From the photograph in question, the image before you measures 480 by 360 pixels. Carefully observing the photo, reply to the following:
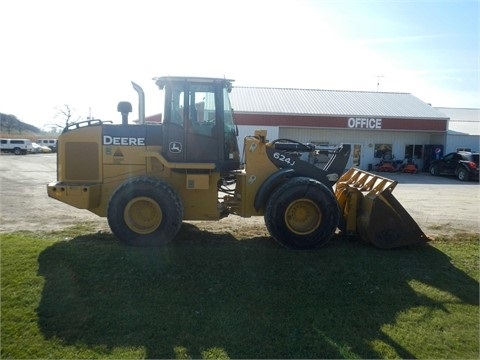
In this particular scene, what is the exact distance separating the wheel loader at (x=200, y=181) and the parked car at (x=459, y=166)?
18114 millimetres

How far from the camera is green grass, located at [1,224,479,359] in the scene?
12.6 ft

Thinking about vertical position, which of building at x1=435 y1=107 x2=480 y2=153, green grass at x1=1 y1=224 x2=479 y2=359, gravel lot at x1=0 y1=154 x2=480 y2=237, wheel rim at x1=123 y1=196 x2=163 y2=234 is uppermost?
building at x1=435 y1=107 x2=480 y2=153

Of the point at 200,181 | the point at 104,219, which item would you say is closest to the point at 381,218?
the point at 200,181

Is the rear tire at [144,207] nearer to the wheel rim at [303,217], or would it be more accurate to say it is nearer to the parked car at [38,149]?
the wheel rim at [303,217]

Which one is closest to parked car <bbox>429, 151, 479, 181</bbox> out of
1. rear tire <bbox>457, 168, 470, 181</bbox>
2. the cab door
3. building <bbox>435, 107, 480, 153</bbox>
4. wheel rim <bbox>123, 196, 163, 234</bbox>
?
rear tire <bbox>457, 168, 470, 181</bbox>

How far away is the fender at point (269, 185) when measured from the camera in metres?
6.66

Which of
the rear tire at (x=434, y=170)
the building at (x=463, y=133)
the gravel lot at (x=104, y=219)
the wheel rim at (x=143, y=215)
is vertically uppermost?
the building at (x=463, y=133)

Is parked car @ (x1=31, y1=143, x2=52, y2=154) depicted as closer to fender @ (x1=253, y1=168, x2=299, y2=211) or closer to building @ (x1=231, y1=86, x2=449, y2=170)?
building @ (x1=231, y1=86, x2=449, y2=170)

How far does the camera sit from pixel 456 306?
483 centimetres

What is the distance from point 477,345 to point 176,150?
4990 millimetres

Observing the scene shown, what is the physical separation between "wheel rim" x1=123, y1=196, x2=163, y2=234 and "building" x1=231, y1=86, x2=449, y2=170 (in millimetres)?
18423

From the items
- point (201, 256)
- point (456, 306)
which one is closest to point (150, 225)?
point (201, 256)

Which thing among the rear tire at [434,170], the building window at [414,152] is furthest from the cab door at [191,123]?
the building window at [414,152]

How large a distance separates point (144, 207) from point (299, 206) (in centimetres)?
263
